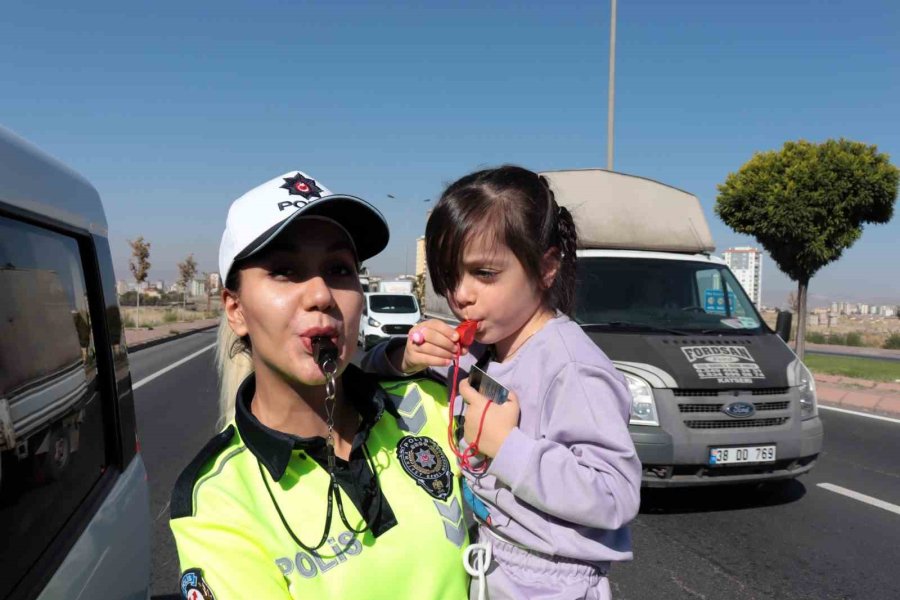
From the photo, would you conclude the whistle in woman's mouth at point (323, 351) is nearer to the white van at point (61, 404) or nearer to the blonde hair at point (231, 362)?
the blonde hair at point (231, 362)

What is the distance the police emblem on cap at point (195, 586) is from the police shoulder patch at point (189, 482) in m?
0.11

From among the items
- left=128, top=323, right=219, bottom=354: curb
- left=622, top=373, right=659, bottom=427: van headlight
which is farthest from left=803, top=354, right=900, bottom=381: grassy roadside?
left=128, top=323, right=219, bottom=354: curb

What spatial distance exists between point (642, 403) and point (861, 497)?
2776mm

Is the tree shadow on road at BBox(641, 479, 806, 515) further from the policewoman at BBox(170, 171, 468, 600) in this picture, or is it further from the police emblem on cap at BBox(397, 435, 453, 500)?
the policewoman at BBox(170, 171, 468, 600)

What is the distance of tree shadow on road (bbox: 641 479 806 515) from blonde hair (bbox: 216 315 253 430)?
A: 460 cm

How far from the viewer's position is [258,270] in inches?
60.2

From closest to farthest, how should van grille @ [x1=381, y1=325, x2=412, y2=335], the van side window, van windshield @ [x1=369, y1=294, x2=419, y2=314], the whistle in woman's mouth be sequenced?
the van side window < the whistle in woman's mouth < van grille @ [x1=381, y1=325, x2=412, y2=335] < van windshield @ [x1=369, y1=294, x2=419, y2=314]

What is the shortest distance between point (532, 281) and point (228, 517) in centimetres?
122

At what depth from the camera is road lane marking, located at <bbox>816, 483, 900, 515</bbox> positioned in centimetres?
583

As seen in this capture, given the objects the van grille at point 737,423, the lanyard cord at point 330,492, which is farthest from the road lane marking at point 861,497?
the lanyard cord at point 330,492

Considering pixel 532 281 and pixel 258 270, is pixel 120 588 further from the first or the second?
pixel 532 281

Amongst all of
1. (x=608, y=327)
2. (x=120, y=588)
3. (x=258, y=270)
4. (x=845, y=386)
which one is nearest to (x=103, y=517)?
(x=120, y=588)

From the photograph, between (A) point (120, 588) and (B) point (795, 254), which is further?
(B) point (795, 254)

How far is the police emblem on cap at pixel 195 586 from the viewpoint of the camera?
1.24 m
